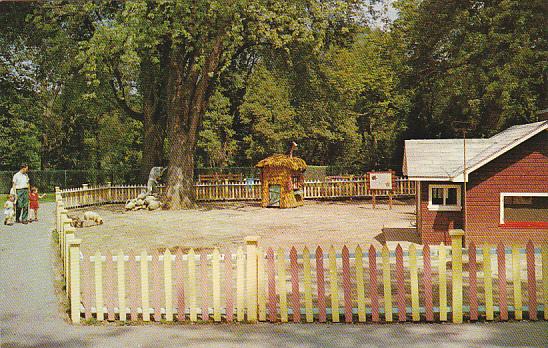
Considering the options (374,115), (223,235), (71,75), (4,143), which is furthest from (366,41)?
(223,235)

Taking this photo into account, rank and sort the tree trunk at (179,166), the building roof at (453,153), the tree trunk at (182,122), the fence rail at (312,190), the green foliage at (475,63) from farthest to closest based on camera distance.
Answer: the fence rail at (312,190) → the tree trunk at (179,166) → the tree trunk at (182,122) → the green foliage at (475,63) → the building roof at (453,153)

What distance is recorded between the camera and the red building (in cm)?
1267

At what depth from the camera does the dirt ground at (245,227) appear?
50.2 feet

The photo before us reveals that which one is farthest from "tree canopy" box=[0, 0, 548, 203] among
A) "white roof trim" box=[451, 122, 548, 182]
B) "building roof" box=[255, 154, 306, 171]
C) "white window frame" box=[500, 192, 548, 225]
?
"white window frame" box=[500, 192, 548, 225]

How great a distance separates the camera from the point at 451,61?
87.5 ft

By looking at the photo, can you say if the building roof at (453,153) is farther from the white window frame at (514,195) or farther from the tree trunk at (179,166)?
the tree trunk at (179,166)

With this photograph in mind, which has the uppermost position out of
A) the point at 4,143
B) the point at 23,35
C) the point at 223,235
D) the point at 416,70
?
the point at 23,35

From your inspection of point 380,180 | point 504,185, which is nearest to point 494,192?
point 504,185

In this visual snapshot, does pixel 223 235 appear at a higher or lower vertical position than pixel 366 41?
lower

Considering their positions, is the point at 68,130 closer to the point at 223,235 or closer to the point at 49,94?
the point at 49,94

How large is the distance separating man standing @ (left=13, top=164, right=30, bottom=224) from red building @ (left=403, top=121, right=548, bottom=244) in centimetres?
1028

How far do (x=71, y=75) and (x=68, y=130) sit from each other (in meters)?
9.26

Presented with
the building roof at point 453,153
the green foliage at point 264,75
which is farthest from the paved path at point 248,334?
the green foliage at point 264,75

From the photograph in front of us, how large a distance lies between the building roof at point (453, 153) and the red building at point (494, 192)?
20 mm
